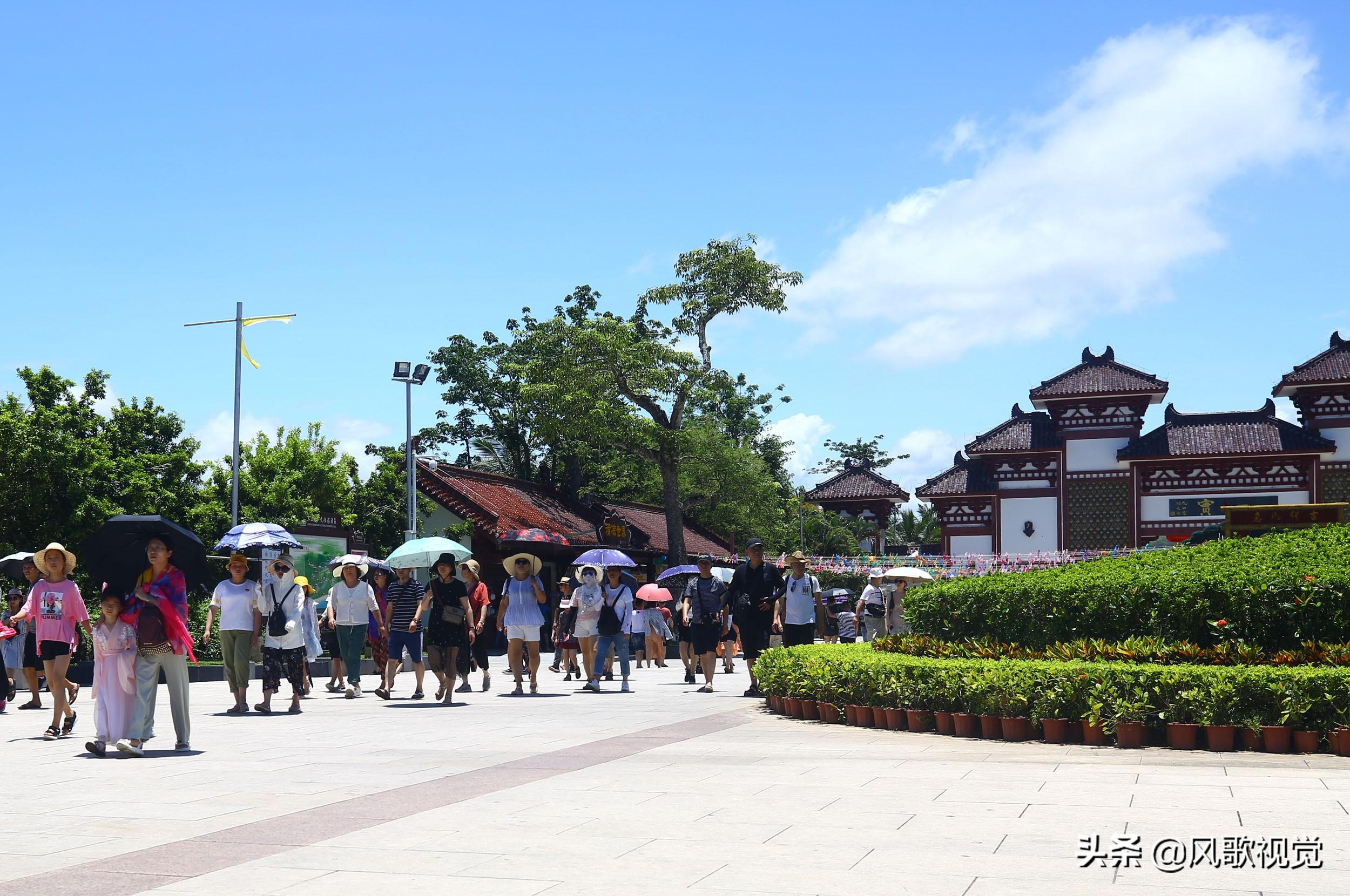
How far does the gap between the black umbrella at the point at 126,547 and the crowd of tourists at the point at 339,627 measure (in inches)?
2.4

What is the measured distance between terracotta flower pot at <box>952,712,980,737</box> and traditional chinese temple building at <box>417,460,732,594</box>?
2212 centimetres

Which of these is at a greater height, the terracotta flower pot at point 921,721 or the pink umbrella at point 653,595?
the pink umbrella at point 653,595

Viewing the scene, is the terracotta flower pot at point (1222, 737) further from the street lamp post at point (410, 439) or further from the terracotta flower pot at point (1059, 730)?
the street lamp post at point (410, 439)

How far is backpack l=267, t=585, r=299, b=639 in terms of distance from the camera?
13953 millimetres

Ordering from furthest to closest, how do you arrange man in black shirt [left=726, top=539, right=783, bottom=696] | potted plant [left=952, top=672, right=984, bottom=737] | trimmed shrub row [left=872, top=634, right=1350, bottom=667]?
1. man in black shirt [left=726, top=539, right=783, bottom=696]
2. potted plant [left=952, top=672, right=984, bottom=737]
3. trimmed shrub row [left=872, top=634, right=1350, bottom=667]

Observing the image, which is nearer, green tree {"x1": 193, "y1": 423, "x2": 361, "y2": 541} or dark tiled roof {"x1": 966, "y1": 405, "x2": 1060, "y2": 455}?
green tree {"x1": 193, "y1": 423, "x2": 361, "y2": 541}

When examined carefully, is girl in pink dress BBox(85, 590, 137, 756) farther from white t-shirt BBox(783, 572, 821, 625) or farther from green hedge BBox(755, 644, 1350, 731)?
white t-shirt BBox(783, 572, 821, 625)

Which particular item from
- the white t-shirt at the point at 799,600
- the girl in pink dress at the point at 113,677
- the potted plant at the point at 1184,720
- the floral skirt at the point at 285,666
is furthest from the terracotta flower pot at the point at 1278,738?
the floral skirt at the point at 285,666

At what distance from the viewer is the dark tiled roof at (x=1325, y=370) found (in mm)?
40906

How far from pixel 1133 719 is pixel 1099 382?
35.3m

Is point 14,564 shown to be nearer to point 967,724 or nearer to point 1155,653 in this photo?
point 967,724

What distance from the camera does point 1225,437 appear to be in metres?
41.8

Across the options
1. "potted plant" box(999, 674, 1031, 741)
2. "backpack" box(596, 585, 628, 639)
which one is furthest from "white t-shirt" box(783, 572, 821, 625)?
"potted plant" box(999, 674, 1031, 741)

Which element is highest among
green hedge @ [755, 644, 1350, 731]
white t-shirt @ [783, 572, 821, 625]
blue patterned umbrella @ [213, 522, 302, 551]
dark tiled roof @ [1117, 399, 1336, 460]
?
dark tiled roof @ [1117, 399, 1336, 460]
